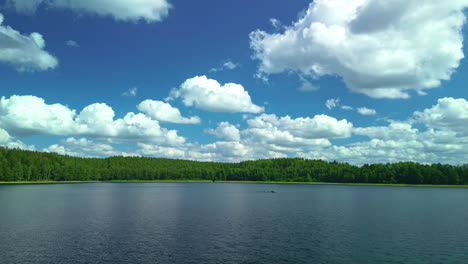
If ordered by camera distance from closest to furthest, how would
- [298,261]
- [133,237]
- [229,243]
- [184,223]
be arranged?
[298,261]
[229,243]
[133,237]
[184,223]

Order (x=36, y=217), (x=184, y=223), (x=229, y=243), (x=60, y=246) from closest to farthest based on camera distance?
(x=60, y=246)
(x=229, y=243)
(x=184, y=223)
(x=36, y=217)

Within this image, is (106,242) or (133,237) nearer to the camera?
(106,242)

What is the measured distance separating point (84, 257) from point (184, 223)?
28.9 m

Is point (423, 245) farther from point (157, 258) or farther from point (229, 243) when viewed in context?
point (157, 258)

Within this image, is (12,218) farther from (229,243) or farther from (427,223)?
(427,223)

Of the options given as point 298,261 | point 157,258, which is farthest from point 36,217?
point 298,261

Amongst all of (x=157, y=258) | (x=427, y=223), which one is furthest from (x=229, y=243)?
(x=427, y=223)

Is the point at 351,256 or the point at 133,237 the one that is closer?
the point at 351,256

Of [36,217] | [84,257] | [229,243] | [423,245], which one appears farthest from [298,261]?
[36,217]

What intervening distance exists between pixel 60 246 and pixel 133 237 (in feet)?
36.3

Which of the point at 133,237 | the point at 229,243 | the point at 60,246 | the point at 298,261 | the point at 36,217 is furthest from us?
the point at 36,217

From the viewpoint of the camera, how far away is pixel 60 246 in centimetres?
4900

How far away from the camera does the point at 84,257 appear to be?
43.3 m

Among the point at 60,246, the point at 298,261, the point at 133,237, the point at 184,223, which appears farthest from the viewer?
the point at 184,223
